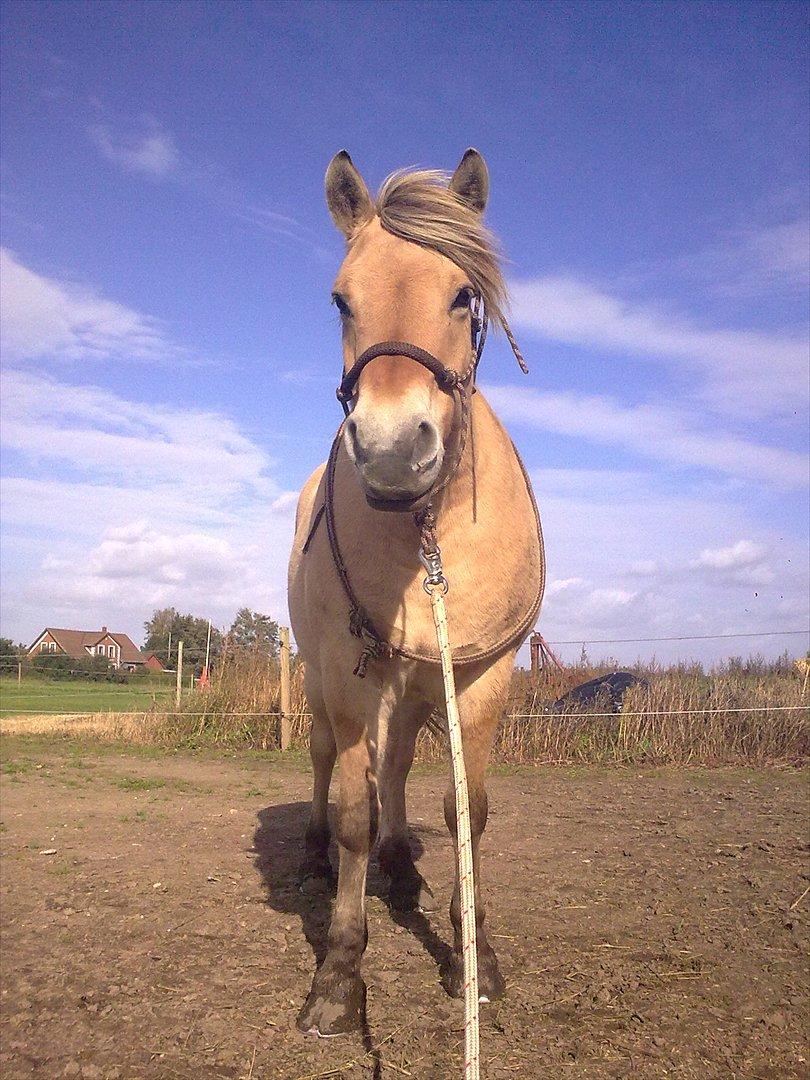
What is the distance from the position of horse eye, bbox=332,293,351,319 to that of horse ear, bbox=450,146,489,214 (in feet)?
2.06

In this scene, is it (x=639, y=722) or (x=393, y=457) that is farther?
(x=639, y=722)

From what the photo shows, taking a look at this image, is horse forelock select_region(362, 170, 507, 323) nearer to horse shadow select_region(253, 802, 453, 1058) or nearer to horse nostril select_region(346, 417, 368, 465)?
horse nostril select_region(346, 417, 368, 465)

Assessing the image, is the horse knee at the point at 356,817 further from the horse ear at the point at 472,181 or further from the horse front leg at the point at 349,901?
the horse ear at the point at 472,181

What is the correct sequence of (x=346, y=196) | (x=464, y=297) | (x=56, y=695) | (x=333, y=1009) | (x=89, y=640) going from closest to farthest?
(x=464, y=297) → (x=333, y=1009) → (x=346, y=196) → (x=56, y=695) → (x=89, y=640)

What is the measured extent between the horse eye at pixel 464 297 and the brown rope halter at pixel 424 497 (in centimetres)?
7

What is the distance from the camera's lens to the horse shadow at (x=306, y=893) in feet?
11.5

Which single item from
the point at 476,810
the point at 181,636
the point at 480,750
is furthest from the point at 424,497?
the point at 181,636

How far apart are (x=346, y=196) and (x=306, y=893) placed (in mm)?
3546

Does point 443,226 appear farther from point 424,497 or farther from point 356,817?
point 356,817

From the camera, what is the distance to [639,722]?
10.9 metres

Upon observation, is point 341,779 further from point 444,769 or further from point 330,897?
point 444,769

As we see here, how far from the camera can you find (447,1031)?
8.91 feet

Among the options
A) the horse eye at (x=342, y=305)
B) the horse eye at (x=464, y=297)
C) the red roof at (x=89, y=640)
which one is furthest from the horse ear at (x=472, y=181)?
the red roof at (x=89, y=640)

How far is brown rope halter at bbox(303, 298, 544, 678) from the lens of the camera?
7.44 feet
